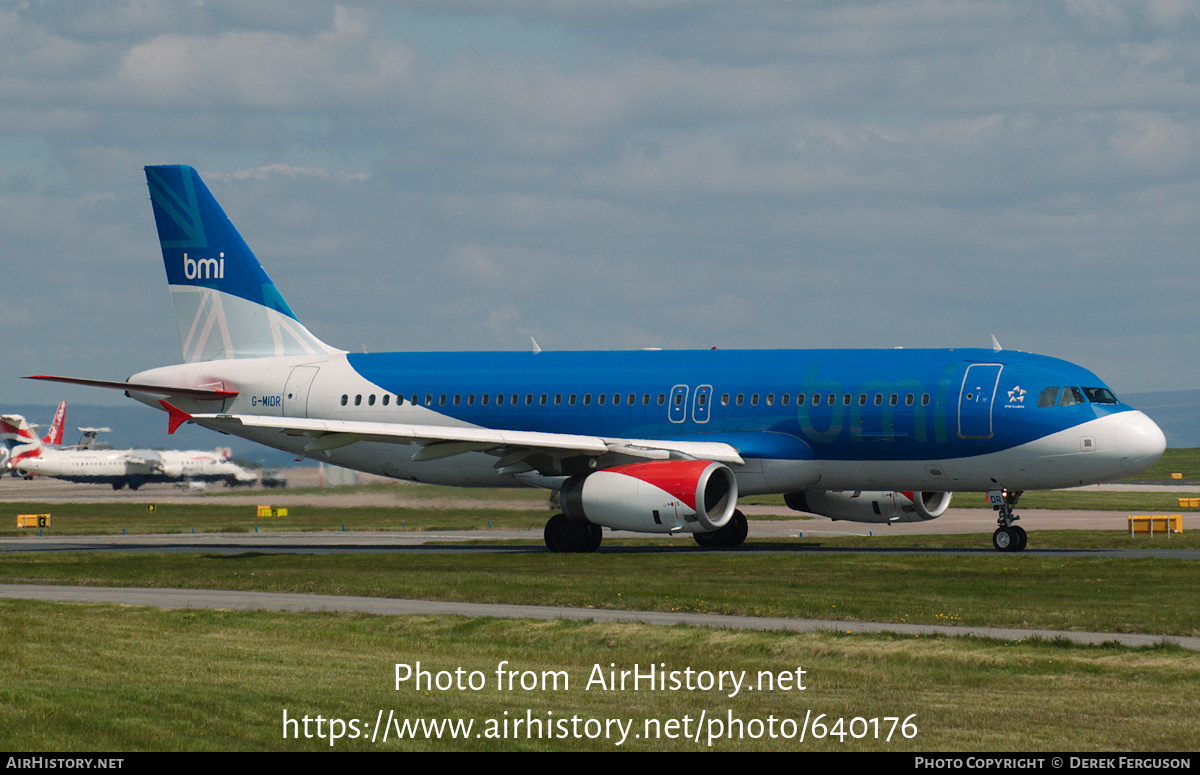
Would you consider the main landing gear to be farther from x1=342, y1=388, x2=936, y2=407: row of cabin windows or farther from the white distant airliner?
the white distant airliner

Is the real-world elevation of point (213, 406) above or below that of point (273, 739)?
above

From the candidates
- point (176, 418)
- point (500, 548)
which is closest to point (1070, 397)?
point (500, 548)

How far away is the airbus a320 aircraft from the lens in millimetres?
35781

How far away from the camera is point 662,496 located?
35156mm

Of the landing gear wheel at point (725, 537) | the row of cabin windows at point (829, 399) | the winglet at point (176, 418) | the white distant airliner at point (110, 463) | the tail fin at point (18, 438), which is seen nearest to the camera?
the row of cabin windows at point (829, 399)

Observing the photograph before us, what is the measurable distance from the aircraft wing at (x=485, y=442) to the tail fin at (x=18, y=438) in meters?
88.7

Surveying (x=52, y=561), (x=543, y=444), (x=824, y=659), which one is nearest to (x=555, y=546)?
(x=543, y=444)

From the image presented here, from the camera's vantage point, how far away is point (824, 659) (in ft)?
60.6

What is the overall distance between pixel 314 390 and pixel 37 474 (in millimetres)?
84327

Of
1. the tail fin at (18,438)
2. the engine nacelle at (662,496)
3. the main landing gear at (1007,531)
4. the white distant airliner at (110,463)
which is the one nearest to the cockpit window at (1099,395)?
the main landing gear at (1007,531)

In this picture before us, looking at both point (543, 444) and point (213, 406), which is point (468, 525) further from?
point (543, 444)

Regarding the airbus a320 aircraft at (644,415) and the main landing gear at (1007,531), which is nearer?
the airbus a320 aircraft at (644,415)

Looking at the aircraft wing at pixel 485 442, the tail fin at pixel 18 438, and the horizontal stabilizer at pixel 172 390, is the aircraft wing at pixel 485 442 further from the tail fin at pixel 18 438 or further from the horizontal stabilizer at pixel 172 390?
the tail fin at pixel 18 438

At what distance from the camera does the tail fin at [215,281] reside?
151 ft
